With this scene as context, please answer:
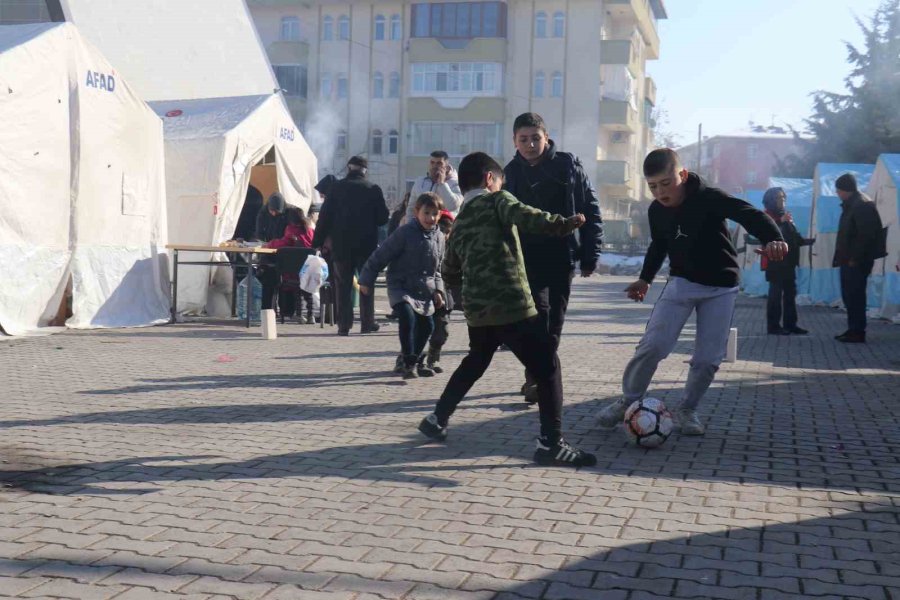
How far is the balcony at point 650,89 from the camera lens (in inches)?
2571

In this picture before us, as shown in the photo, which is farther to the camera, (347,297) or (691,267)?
(347,297)

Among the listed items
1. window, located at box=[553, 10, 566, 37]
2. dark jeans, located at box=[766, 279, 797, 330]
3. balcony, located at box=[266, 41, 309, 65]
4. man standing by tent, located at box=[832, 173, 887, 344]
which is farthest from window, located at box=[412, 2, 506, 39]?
man standing by tent, located at box=[832, 173, 887, 344]

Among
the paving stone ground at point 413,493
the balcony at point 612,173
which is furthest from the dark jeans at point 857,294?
the balcony at point 612,173

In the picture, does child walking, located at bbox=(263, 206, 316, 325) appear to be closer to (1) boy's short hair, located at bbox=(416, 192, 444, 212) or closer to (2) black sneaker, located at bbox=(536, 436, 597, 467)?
(1) boy's short hair, located at bbox=(416, 192, 444, 212)

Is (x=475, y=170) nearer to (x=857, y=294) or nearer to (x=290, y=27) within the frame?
(x=857, y=294)

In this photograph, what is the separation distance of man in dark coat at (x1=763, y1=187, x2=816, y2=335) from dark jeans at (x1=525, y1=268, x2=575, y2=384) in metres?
8.61

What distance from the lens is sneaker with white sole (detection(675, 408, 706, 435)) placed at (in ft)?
22.7

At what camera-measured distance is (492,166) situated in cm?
629

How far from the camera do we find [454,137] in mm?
56031

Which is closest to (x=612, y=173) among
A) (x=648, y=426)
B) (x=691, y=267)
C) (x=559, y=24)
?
(x=559, y=24)

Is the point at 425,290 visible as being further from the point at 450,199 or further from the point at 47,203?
the point at 47,203

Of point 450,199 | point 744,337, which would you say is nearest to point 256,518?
point 450,199

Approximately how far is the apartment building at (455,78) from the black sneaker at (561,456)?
49.2 metres

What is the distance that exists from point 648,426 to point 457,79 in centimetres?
5088
